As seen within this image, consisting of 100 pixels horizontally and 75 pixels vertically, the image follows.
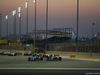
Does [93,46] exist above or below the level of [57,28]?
below

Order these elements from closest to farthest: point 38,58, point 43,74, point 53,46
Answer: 1. point 43,74
2. point 38,58
3. point 53,46

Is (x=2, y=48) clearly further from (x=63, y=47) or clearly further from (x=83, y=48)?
(x=83, y=48)

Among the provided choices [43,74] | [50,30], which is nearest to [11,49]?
[50,30]

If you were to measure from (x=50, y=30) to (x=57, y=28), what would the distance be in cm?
574

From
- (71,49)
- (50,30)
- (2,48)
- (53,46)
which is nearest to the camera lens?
(71,49)

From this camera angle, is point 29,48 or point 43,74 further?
point 29,48

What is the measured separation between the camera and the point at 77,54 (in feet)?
155

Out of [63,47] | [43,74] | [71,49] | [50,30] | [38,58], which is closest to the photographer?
[43,74]

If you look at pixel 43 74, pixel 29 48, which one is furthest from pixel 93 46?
pixel 29 48

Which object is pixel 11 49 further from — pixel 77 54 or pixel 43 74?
pixel 43 74

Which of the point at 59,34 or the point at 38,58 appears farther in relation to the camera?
the point at 59,34

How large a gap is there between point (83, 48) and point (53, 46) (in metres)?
19.8

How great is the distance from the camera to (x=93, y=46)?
46.3 metres

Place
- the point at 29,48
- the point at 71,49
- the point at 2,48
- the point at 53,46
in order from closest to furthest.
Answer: the point at 71,49, the point at 53,46, the point at 29,48, the point at 2,48
